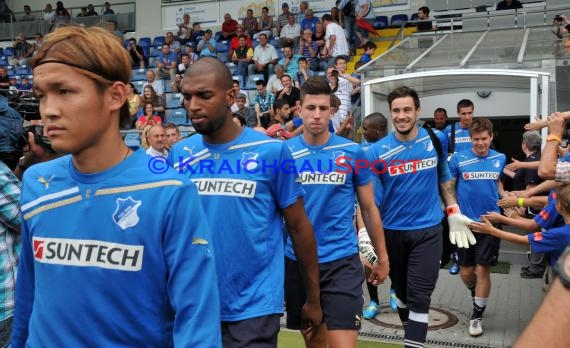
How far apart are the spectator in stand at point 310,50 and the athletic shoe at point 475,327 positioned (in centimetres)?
1028

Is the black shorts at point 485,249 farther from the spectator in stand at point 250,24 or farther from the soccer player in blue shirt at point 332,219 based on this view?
the spectator in stand at point 250,24

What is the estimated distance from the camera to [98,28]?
1.87m

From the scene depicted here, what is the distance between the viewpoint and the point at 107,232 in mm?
1773

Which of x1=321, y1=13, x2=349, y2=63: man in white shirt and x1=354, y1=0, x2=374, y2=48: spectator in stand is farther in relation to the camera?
x1=354, y1=0, x2=374, y2=48: spectator in stand

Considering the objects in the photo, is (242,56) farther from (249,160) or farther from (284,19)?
(249,160)

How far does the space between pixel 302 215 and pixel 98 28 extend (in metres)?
1.63

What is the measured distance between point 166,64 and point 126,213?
58.2 feet

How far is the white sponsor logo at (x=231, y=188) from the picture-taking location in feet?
9.68

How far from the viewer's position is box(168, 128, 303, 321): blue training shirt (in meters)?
2.91

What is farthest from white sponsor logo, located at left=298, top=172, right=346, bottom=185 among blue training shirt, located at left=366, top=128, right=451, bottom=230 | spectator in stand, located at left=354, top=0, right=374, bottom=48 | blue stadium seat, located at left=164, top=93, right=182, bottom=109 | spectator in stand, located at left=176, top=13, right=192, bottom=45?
spectator in stand, located at left=176, top=13, right=192, bottom=45

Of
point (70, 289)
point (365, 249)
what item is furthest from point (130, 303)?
point (365, 249)

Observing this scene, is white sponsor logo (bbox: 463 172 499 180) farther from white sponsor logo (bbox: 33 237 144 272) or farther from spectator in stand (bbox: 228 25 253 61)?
spectator in stand (bbox: 228 25 253 61)

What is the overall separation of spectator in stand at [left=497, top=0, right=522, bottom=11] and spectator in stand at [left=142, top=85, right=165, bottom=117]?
9.69 meters

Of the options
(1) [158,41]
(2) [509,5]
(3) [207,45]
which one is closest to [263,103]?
(3) [207,45]
